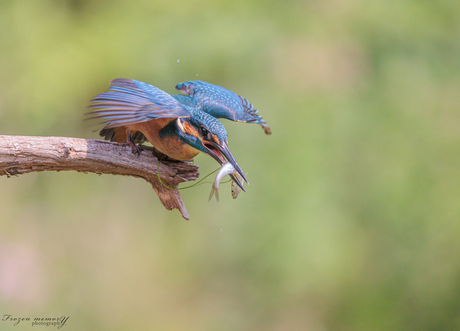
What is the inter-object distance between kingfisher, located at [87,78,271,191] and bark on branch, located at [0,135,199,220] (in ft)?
0.27

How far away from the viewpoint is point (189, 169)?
1.95m

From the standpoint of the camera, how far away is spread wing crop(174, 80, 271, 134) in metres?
2.00

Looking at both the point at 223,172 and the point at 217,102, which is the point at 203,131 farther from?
the point at 217,102

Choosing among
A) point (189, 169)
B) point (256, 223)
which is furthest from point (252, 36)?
point (189, 169)

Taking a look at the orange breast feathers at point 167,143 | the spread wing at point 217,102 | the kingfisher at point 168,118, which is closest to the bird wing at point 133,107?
the kingfisher at point 168,118

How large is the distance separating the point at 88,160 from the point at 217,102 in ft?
2.34

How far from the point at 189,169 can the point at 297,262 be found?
217 cm

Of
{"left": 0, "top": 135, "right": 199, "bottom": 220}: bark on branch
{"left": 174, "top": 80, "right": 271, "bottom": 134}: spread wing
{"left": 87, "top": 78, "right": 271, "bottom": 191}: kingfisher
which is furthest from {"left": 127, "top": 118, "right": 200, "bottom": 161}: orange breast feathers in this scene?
{"left": 174, "top": 80, "right": 271, "bottom": 134}: spread wing

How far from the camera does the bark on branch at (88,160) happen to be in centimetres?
178

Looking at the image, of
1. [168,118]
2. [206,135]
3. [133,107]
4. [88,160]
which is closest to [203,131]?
[206,135]

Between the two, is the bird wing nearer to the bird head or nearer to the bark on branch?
the bird head

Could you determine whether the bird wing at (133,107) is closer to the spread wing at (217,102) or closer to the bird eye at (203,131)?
the bird eye at (203,131)

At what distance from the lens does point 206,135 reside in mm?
Result: 1690

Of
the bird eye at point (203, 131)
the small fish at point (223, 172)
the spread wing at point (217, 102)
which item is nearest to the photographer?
the small fish at point (223, 172)
